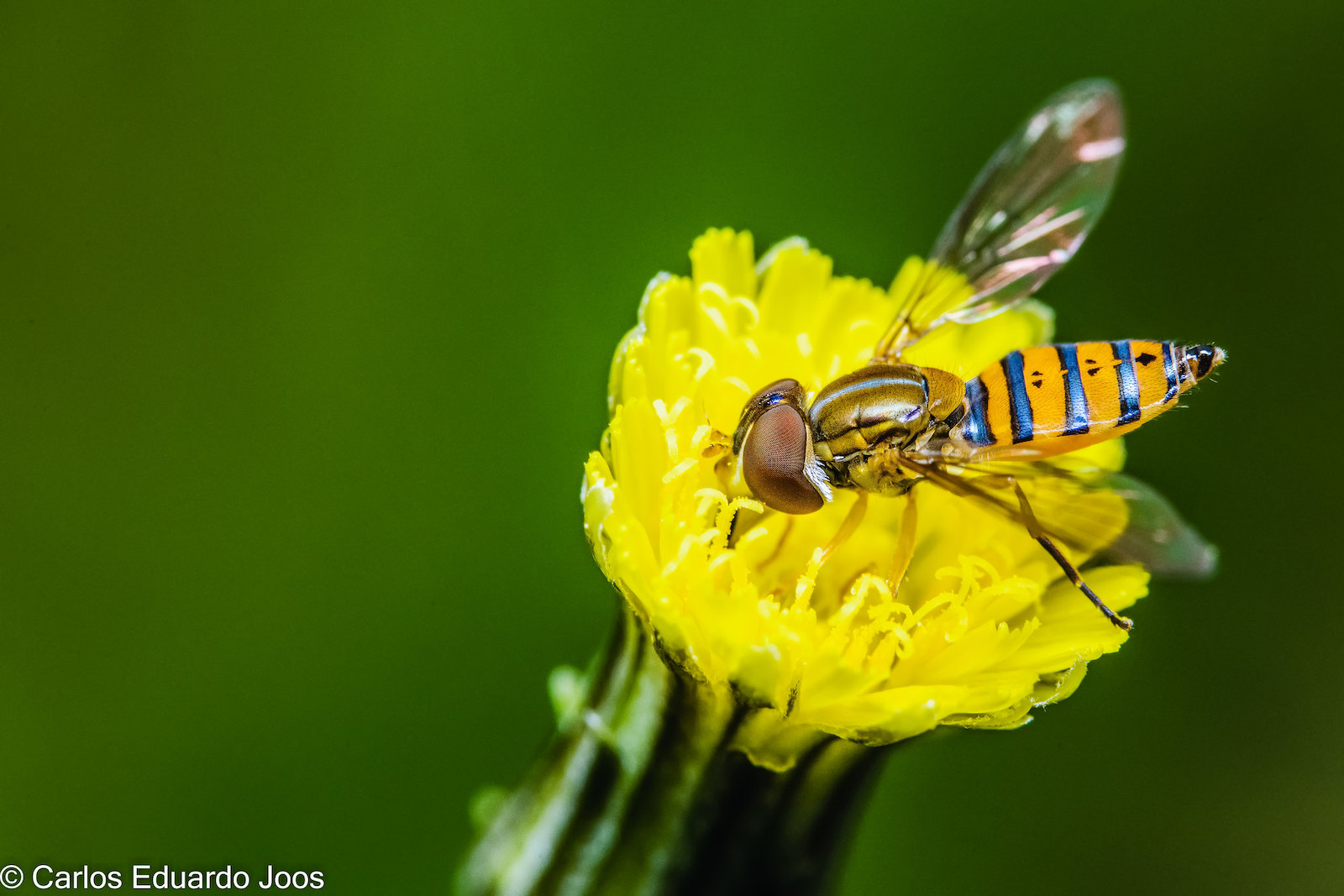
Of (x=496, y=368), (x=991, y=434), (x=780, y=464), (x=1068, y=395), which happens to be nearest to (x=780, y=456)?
(x=780, y=464)

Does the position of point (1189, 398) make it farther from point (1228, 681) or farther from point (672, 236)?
point (672, 236)

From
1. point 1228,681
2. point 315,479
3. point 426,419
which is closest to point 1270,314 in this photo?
point 1228,681

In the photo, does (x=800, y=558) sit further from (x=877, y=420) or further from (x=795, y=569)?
(x=877, y=420)

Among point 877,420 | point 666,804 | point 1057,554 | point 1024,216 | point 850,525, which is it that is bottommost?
point 666,804

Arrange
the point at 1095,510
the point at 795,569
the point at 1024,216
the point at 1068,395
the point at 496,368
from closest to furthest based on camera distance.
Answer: the point at 1095,510 < the point at 1068,395 < the point at 795,569 < the point at 1024,216 < the point at 496,368

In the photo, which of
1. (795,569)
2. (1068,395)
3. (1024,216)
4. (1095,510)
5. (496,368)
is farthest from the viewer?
(496,368)

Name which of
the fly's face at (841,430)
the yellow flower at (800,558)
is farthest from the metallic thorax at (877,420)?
the yellow flower at (800,558)
